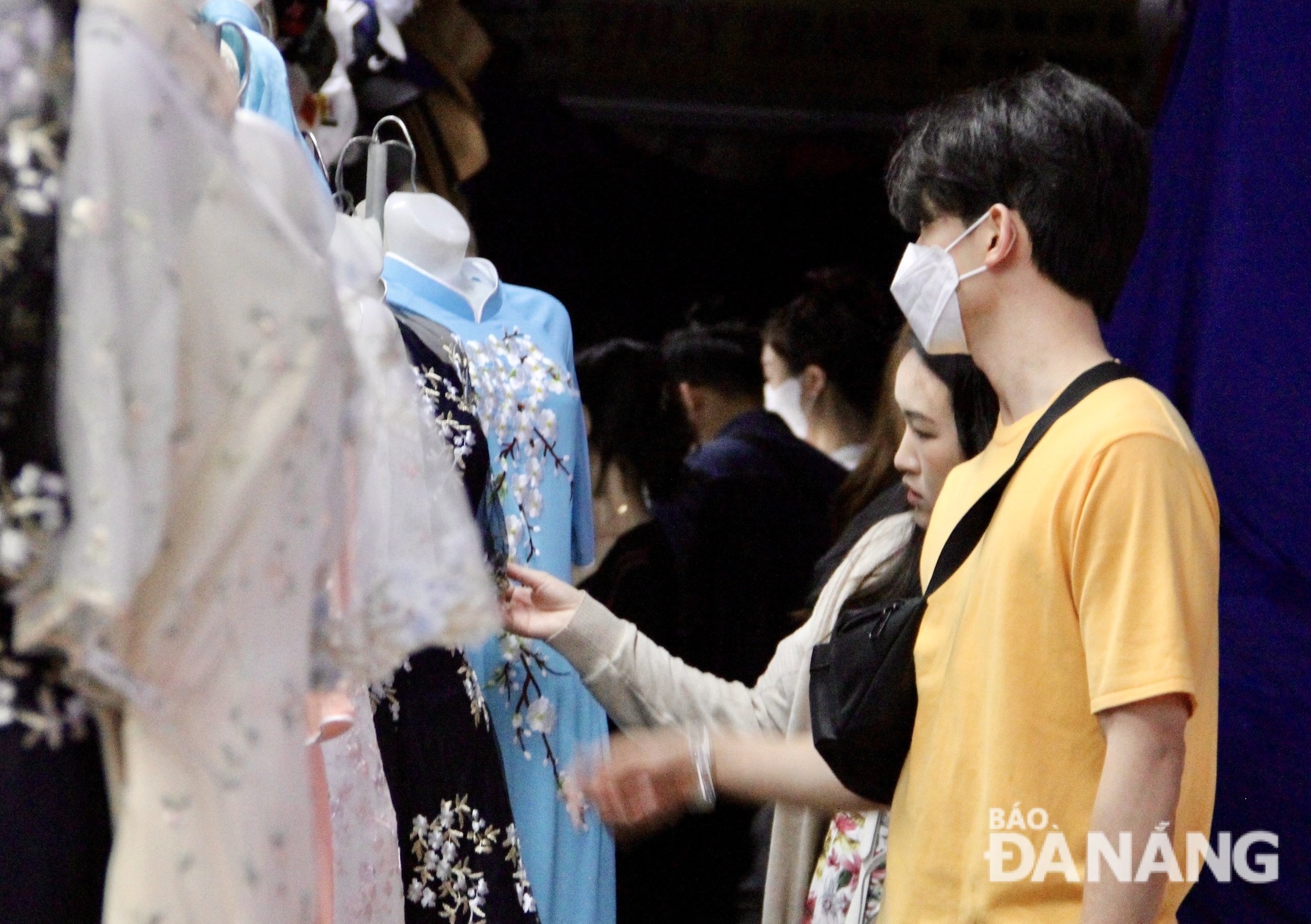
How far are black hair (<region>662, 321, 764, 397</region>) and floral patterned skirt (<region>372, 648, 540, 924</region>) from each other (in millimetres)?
2034

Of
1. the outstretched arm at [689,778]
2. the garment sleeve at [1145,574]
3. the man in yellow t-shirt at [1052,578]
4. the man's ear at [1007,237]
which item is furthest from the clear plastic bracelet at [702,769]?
the man's ear at [1007,237]

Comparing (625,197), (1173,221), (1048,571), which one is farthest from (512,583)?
(625,197)

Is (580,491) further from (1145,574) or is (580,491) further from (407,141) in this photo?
(1145,574)

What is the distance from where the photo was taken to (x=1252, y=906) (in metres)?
2.10

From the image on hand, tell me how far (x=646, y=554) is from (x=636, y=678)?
3.70 feet

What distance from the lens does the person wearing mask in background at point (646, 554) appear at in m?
2.94

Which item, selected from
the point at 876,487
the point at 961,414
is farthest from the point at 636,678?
the point at 876,487

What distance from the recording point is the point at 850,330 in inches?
137

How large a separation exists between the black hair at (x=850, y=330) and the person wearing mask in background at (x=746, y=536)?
19 centimetres

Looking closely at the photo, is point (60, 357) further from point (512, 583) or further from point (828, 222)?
point (828, 222)

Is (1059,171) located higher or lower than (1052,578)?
higher

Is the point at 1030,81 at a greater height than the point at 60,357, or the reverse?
the point at 1030,81

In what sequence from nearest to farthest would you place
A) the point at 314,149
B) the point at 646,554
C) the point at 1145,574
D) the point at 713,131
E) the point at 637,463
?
the point at 1145,574, the point at 314,149, the point at 646,554, the point at 637,463, the point at 713,131

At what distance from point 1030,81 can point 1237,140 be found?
3.05 feet
